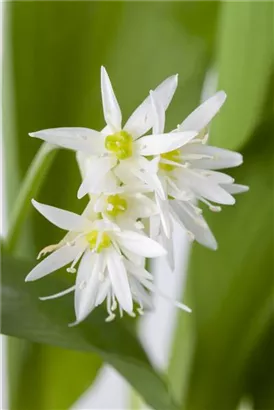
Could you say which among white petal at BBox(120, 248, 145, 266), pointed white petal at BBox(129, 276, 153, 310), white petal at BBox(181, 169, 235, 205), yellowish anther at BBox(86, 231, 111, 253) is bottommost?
pointed white petal at BBox(129, 276, 153, 310)

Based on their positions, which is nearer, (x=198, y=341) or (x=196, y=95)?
(x=196, y=95)

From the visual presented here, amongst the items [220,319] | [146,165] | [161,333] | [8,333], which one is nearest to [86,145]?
[146,165]

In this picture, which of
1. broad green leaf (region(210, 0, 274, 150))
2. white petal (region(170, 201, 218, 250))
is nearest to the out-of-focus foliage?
broad green leaf (region(210, 0, 274, 150))

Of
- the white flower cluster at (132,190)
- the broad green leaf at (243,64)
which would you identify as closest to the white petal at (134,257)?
the white flower cluster at (132,190)

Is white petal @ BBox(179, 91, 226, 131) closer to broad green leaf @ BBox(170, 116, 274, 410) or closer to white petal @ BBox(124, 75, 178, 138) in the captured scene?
white petal @ BBox(124, 75, 178, 138)

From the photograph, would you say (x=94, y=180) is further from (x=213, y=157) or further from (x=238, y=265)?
(x=238, y=265)

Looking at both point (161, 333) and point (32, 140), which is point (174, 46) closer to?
point (32, 140)

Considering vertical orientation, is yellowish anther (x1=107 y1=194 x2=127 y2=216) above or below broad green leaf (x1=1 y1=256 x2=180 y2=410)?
above
